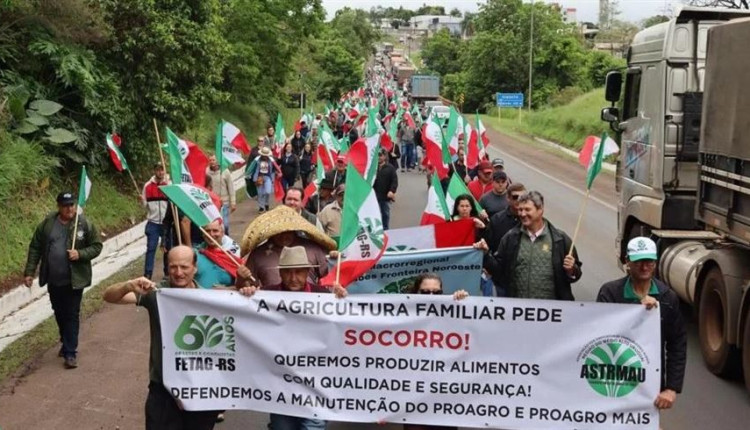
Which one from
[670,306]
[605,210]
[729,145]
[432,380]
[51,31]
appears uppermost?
[51,31]

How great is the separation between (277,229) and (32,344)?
4.15m

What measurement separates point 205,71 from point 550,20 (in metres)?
57.8

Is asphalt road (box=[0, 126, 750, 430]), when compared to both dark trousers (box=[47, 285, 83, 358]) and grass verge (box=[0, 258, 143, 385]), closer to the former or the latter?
grass verge (box=[0, 258, 143, 385])

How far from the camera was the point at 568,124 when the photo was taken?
46.1 m

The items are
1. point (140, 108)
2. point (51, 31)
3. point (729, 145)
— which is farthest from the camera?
point (140, 108)

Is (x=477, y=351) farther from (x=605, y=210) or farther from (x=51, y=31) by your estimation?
(x=605, y=210)

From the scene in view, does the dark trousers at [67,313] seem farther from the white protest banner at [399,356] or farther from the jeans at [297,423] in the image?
the jeans at [297,423]

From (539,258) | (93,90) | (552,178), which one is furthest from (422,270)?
(552,178)

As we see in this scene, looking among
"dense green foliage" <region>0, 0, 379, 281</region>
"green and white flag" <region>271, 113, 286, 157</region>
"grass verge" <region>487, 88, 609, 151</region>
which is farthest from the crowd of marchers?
"grass verge" <region>487, 88, 609, 151</region>

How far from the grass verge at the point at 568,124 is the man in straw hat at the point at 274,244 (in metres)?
31.9

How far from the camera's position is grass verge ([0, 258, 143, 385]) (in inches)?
328

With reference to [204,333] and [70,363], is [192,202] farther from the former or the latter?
[70,363]

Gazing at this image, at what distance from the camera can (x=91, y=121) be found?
16.6m

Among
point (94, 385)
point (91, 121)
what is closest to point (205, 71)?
point (91, 121)
